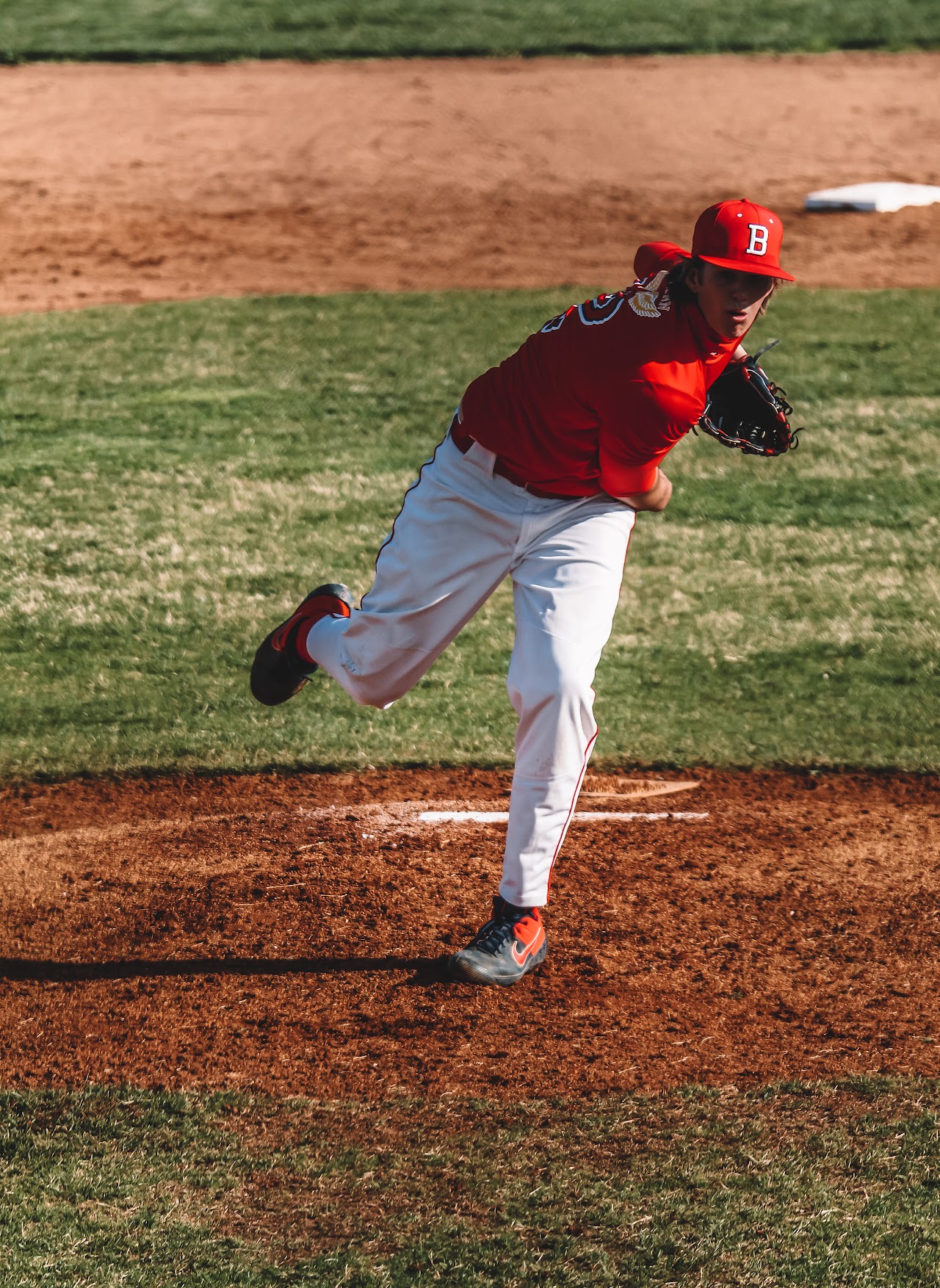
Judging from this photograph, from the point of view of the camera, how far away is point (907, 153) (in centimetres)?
1345

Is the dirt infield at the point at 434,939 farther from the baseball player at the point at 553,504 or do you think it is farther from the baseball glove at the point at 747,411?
the baseball glove at the point at 747,411

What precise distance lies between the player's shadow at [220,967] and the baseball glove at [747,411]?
1806 mm

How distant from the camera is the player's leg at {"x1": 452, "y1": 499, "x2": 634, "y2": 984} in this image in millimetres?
3770

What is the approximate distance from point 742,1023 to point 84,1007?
5.87ft

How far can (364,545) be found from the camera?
6969 millimetres

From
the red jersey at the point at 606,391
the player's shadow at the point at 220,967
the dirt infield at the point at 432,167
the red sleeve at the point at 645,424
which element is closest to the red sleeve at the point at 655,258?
the red jersey at the point at 606,391

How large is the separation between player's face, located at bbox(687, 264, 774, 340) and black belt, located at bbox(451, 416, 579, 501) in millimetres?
622

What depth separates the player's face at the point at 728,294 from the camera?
144 inches

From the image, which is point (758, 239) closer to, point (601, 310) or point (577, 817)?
point (601, 310)

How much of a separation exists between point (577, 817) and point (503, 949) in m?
1.10

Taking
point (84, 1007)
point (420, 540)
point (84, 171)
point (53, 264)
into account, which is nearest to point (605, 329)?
point (420, 540)

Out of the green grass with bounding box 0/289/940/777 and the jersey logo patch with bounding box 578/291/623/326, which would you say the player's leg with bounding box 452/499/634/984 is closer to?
the jersey logo patch with bounding box 578/291/623/326

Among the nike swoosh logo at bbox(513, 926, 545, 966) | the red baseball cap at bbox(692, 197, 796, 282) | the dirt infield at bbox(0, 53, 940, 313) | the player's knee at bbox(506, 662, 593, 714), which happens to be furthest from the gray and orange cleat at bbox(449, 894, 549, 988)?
the dirt infield at bbox(0, 53, 940, 313)

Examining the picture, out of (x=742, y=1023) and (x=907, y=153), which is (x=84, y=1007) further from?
(x=907, y=153)
